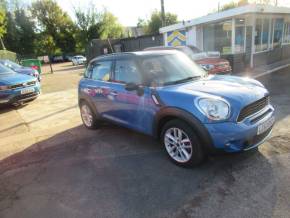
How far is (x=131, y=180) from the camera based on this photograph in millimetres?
3191

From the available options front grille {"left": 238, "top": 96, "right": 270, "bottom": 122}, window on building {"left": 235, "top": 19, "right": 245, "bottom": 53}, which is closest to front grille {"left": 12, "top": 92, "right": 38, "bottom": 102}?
front grille {"left": 238, "top": 96, "right": 270, "bottom": 122}

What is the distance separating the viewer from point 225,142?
113 inches

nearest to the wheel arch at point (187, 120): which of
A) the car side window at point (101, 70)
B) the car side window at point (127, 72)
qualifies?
the car side window at point (127, 72)

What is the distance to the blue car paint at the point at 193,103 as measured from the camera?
2865 mm

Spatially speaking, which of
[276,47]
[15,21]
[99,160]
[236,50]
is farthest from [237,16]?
[15,21]

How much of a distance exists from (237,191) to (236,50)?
10289 millimetres

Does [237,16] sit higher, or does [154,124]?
[237,16]

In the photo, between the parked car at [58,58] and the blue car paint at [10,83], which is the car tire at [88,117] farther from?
the parked car at [58,58]

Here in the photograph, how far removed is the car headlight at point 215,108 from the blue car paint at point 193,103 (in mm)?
49

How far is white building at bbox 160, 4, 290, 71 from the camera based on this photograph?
11398 millimetres

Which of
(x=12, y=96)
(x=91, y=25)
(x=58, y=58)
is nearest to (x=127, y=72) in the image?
(x=12, y=96)

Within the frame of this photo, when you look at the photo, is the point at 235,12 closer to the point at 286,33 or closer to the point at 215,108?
the point at 286,33

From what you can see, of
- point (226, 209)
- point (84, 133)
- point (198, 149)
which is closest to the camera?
point (226, 209)

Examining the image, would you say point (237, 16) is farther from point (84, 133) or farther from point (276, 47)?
point (84, 133)
